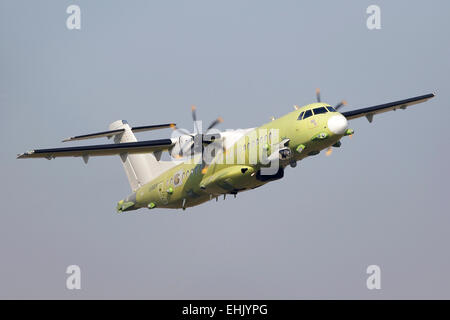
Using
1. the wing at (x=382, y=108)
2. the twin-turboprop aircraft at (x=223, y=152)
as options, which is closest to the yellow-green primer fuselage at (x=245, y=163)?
the twin-turboprop aircraft at (x=223, y=152)

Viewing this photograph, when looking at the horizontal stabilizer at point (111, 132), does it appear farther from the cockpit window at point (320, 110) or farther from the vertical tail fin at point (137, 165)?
the cockpit window at point (320, 110)

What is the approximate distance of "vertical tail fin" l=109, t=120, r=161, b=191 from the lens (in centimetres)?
3584

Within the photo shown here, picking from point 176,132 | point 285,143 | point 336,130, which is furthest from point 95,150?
point 336,130

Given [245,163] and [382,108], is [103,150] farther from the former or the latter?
[382,108]

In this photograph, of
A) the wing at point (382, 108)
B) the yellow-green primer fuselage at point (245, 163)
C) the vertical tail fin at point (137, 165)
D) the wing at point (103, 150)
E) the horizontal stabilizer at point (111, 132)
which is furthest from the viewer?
the vertical tail fin at point (137, 165)

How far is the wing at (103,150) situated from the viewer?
95.8 feet

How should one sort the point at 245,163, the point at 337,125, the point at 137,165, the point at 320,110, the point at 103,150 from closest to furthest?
the point at 337,125
the point at 320,110
the point at 245,163
the point at 103,150
the point at 137,165

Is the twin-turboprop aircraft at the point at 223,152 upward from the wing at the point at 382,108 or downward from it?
downward

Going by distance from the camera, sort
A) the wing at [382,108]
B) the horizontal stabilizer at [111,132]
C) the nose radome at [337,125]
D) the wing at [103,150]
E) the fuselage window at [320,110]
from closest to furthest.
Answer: the nose radome at [337,125] < the fuselage window at [320,110] < the wing at [103,150] < the wing at [382,108] < the horizontal stabilizer at [111,132]

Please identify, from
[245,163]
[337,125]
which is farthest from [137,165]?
[337,125]

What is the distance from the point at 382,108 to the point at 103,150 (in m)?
13.3

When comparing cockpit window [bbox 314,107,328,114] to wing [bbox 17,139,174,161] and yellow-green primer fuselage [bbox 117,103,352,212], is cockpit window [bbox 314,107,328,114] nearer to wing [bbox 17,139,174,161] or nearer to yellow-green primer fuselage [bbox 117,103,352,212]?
yellow-green primer fuselage [bbox 117,103,352,212]

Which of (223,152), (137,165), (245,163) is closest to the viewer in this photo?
(245,163)

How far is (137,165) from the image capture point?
36594 mm
